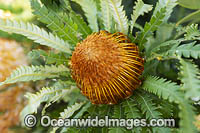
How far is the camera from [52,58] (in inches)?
21.6

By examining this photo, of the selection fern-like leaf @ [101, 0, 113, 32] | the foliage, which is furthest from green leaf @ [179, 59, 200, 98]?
fern-like leaf @ [101, 0, 113, 32]

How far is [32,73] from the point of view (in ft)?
1.81

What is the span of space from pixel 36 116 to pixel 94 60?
0.34m

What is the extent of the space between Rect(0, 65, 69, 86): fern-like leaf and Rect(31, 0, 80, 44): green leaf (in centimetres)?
9

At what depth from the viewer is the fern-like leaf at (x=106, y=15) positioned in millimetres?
538

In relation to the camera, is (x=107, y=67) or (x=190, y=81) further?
(x=107, y=67)

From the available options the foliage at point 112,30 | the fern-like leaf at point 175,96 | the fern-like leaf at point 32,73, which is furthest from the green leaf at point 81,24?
the fern-like leaf at point 175,96

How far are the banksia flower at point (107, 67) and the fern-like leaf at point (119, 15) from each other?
0.10ft

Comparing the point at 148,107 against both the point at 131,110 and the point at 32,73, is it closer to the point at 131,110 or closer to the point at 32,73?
the point at 131,110

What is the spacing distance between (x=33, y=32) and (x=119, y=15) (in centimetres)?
22

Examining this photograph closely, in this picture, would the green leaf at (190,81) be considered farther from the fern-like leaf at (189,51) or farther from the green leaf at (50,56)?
the green leaf at (50,56)

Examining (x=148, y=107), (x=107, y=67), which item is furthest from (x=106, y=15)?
(x=148, y=107)

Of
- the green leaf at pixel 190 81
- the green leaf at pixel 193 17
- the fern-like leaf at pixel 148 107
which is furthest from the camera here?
the green leaf at pixel 193 17

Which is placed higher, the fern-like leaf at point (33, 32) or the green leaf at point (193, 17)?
the green leaf at point (193, 17)
